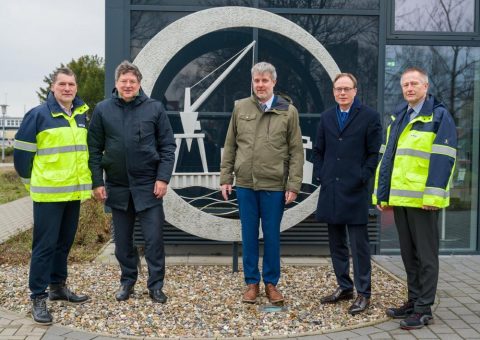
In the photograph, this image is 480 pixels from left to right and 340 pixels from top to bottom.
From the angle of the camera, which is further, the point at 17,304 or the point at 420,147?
the point at 17,304

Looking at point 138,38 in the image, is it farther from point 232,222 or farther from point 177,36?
point 232,222

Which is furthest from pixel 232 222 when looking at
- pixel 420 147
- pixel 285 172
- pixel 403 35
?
pixel 403 35

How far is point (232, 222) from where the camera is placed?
5.99m

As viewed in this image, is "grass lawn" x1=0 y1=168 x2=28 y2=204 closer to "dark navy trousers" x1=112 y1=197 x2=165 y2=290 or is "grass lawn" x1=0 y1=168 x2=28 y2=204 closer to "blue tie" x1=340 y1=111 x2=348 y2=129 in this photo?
"dark navy trousers" x1=112 y1=197 x2=165 y2=290

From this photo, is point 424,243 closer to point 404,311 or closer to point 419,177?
point 419,177

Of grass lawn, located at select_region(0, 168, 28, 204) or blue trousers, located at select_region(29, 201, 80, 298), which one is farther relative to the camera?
grass lawn, located at select_region(0, 168, 28, 204)

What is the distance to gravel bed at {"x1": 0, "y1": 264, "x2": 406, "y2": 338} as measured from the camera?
4.06 metres

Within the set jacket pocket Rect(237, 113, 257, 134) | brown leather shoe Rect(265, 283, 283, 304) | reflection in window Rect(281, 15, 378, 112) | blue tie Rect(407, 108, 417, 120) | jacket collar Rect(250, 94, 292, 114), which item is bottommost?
brown leather shoe Rect(265, 283, 283, 304)

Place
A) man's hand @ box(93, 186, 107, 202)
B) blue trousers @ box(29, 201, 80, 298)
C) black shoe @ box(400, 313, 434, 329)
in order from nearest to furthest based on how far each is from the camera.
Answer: black shoe @ box(400, 313, 434, 329) < blue trousers @ box(29, 201, 80, 298) < man's hand @ box(93, 186, 107, 202)

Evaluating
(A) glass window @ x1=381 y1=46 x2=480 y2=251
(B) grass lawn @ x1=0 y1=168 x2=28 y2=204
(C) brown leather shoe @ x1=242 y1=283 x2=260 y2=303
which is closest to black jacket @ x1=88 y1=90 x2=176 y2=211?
(C) brown leather shoe @ x1=242 y1=283 x2=260 y2=303

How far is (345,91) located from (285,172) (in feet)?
2.60

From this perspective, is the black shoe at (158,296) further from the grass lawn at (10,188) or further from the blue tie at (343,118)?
the grass lawn at (10,188)

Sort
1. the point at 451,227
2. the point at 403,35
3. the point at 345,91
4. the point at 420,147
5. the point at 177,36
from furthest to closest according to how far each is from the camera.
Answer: the point at 451,227, the point at 403,35, the point at 177,36, the point at 345,91, the point at 420,147

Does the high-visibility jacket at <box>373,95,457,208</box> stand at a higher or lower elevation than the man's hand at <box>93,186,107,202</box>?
higher
